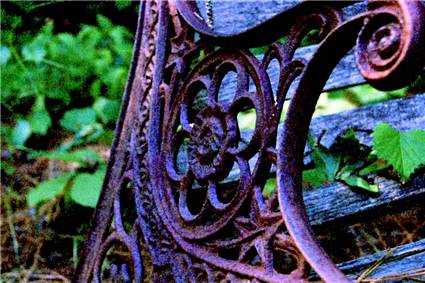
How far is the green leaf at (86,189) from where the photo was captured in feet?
6.95

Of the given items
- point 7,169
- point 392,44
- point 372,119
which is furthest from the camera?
point 7,169

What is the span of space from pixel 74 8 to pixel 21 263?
Result: 4.83 feet

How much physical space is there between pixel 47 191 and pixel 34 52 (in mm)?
885

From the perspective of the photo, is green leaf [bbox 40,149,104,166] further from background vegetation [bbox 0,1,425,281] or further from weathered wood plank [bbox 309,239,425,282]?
weathered wood plank [bbox 309,239,425,282]

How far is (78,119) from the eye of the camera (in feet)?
8.93

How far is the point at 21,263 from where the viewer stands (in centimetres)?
217

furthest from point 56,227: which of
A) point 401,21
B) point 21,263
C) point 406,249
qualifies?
point 401,21

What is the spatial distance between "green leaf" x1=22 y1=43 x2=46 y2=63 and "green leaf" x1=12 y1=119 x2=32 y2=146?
308mm

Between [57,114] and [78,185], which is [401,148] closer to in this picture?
[78,185]

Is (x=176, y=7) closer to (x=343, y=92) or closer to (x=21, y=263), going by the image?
(x=21, y=263)

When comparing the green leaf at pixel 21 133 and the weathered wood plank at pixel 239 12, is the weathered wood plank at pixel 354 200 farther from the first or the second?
the green leaf at pixel 21 133

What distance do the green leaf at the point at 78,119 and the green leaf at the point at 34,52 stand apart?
305 mm

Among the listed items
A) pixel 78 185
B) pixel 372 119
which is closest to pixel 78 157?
pixel 78 185

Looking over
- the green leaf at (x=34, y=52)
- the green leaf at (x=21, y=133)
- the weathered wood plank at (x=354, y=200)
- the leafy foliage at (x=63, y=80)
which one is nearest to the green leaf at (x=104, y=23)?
the leafy foliage at (x=63, y=80)
